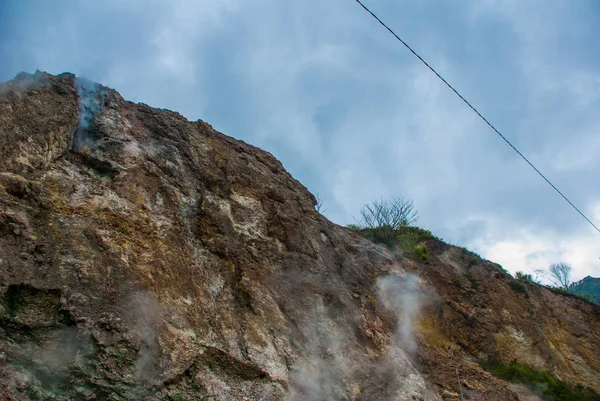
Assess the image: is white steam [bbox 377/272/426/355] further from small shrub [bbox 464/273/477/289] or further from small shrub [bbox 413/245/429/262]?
small shrub [bbox 464/273/477/289]

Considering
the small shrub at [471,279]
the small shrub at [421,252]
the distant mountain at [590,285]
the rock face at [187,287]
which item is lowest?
the rock face at [187,287]

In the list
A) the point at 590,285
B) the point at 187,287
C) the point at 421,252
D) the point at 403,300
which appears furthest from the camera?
the point at 590,285

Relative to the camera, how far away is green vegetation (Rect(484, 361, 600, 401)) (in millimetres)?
12648

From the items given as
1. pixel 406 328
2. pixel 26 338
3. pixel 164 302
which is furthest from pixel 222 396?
pixel 406 328

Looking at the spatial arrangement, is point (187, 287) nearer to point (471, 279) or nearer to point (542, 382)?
point (542, 382)

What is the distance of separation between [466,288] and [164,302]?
1220cm

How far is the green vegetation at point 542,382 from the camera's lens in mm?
12648

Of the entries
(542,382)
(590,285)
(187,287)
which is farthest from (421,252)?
(590,285)

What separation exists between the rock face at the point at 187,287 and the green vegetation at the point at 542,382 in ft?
A: 1.77

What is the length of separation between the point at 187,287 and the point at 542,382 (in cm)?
1066

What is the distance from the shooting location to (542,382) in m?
13.0

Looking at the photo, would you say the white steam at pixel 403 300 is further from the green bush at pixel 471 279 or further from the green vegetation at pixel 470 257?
the green vegetation at pixel 470 257

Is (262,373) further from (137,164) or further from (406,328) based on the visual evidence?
(406,328)

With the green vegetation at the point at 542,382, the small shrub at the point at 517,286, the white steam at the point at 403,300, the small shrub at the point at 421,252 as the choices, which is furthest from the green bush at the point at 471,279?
the green vegetation at the point at 542,382
